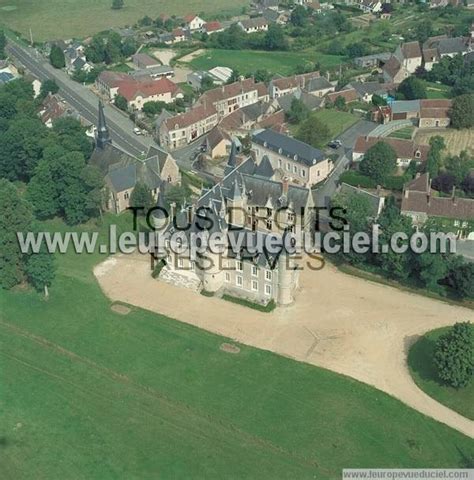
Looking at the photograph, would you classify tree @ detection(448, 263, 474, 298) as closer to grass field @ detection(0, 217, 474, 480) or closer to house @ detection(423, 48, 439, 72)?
grass field @ detection(0, 217, 474, 480)

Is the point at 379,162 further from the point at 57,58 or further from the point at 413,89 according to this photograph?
the point at 57,58

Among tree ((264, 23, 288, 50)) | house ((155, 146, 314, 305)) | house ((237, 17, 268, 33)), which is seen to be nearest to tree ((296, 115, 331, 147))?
house ((155, 146, 314, 305))

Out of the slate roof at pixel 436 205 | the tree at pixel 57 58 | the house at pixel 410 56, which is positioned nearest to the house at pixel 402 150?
the slate roof at pixel 436 205

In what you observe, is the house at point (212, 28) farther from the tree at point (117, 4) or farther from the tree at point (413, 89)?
the tree at point (413, 89)

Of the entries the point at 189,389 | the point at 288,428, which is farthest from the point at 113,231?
the point at 288,428

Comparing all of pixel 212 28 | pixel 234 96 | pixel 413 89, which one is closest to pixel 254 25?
pixel 212 28
